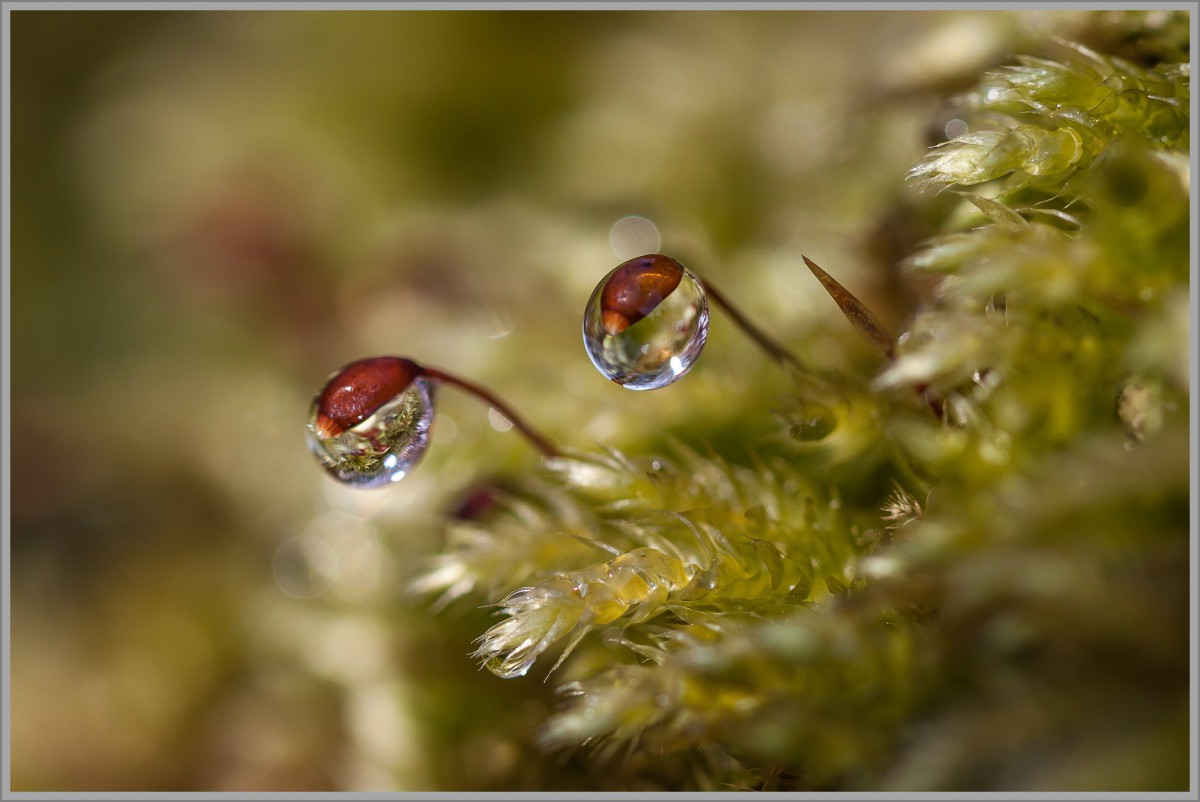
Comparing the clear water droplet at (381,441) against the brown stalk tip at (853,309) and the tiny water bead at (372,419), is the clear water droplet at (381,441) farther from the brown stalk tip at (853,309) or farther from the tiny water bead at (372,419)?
the brown stalk tip at (853,309)

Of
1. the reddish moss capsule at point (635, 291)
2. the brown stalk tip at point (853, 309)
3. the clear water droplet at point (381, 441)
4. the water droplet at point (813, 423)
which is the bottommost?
the water droplet at point (813, 423)

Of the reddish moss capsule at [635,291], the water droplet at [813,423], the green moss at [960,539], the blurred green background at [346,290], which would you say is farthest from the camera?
the blurred green background at [346,290]

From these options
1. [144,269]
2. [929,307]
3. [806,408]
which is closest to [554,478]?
[806,408]

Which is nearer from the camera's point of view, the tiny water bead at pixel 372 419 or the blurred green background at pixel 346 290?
the tiny water bead at pixel 372 419

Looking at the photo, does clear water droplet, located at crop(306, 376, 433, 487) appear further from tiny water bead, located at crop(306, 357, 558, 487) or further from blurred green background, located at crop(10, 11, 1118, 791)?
blurred green background, located at crop(10, 11, 1118, 791)

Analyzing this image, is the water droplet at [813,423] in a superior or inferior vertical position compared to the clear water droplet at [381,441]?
inferior

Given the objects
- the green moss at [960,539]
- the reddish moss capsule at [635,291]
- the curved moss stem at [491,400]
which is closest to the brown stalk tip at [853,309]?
the green moss at [960,539]

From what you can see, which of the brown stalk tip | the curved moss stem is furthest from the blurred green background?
the brown stalk tip

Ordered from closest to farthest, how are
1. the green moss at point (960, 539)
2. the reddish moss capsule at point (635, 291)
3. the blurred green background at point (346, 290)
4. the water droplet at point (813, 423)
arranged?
the green moss at point (960, 539)
the reddish moss capsule at point (635, 291)
the water droplet at point (813, 423)
the blurred green background at point (346, 290)
